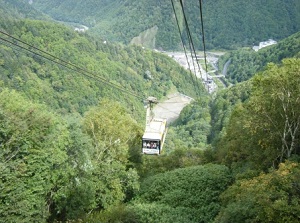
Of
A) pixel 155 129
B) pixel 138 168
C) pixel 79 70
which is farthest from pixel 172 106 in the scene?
pixel 155 129

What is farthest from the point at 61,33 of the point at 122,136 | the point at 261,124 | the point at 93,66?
the point at 261,124

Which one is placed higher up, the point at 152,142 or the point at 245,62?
the point at 245,62

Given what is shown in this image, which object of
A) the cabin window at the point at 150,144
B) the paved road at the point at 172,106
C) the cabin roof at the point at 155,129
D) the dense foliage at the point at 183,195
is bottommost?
the dense foliage at the point at 183,195

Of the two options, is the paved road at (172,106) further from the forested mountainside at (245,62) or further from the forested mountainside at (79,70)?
the forested mountainside at (245,62)

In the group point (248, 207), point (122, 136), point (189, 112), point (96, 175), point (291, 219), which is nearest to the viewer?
point (291, 219)

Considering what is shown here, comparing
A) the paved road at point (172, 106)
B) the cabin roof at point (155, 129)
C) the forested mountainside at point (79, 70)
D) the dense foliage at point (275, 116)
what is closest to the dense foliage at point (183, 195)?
the dense foliage at point (275, 116)

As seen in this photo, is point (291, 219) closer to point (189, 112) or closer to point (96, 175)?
point (96, 175)

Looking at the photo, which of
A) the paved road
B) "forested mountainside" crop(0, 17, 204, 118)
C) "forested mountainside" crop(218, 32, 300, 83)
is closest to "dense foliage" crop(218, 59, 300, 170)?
"forested mountainside" crop(0, 17, 204, 118)

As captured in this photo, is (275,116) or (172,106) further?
(172,106)

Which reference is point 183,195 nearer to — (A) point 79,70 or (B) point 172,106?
(A) point 79,70
